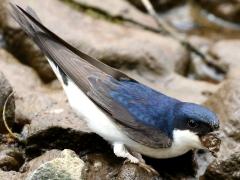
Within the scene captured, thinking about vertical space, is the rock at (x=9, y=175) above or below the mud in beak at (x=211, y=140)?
below

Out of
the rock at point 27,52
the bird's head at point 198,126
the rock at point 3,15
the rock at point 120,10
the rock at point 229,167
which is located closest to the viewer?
the bird's head at point 198,126

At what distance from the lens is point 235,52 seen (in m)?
6.92

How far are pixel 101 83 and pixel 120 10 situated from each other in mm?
2529

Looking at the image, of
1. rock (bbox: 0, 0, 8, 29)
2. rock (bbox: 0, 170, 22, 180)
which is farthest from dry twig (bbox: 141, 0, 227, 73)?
rock (bbox: 0, 170, 22, 180)

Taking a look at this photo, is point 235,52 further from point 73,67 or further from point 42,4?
point 73,67

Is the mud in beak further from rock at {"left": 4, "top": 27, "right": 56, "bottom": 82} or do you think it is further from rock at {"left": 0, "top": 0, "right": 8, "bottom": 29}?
rock at {"left": 0, "top": 0, "right": 8, "bottom": 29}

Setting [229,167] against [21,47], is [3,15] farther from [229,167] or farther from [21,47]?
[229,167]

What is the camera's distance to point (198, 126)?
439cm

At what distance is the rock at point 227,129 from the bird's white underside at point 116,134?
371 millimetres

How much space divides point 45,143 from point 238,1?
12.6 feet

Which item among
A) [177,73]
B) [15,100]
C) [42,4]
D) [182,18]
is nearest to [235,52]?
[177,73]

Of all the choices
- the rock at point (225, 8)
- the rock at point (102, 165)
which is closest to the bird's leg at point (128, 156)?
the rock at point (102, 165)

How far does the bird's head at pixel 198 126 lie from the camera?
436cm

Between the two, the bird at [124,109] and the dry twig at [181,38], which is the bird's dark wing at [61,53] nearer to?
the bird at [124,109]
